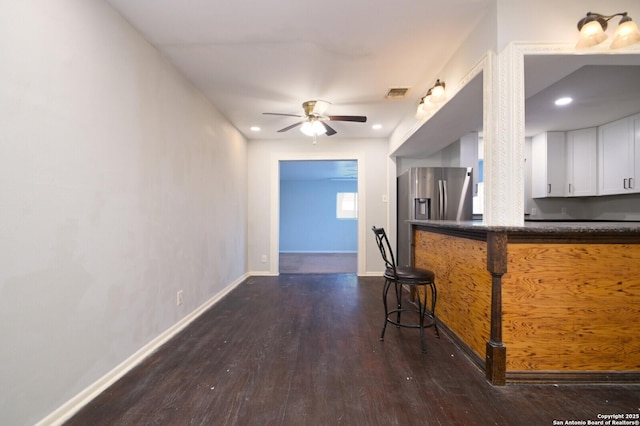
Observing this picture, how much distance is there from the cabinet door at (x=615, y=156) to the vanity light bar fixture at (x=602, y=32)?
122 inches

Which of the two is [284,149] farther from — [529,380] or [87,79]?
[529,380]

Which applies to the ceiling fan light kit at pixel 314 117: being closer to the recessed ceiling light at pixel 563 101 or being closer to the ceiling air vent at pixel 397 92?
the ceiling air vent at pixel 397 92

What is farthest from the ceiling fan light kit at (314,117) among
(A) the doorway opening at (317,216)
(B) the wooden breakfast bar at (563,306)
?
(A) the doorway opening at (317,216)

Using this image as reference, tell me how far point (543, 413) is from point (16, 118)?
2.87m

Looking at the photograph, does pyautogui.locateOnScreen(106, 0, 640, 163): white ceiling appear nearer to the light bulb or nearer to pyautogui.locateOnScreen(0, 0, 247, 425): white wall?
the light bulb

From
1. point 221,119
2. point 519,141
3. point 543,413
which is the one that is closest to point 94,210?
point 221,119

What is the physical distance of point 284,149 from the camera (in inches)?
175

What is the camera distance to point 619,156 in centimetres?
354

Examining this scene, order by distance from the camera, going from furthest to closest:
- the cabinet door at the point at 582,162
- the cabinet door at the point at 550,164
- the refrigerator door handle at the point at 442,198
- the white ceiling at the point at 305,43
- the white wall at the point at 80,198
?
the cabinet door at the point at 550,164 → the cabinet door at the point at 582,162 → the refrigerator door handle at the point at 442,198 → the white ceiling at the point at 305,43 → the white wall at the point at 80,198

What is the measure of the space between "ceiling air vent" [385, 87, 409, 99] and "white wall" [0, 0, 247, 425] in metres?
2.09

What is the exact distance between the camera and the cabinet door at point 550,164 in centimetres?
404

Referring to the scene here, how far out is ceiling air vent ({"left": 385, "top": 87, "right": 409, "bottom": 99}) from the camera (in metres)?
2.72

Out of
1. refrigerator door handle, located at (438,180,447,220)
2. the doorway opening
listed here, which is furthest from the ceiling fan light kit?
the doorway opening

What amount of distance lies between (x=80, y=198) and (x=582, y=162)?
589 centimetres
